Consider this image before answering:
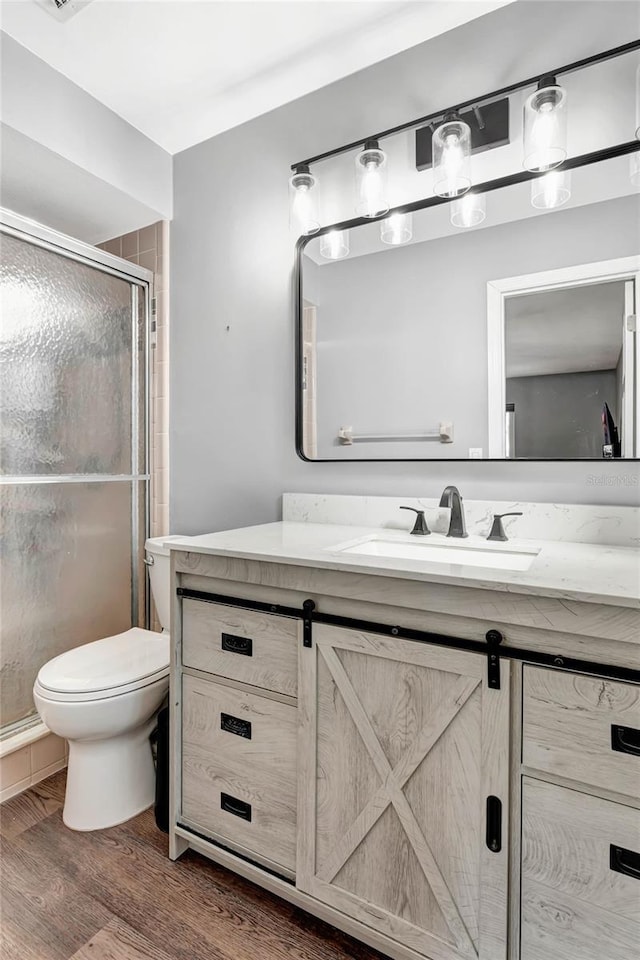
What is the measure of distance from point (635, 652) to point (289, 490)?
1209mm

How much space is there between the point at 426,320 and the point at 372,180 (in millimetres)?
478

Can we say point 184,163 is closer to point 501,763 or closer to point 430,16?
point 430,16

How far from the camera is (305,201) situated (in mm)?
1687

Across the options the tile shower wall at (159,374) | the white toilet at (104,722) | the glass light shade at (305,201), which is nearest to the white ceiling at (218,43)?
the glass light shade at (305,201)

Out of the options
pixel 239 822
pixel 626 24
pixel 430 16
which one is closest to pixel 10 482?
pixel 239 822

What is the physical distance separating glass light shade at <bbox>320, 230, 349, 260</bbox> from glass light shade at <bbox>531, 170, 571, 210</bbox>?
589 mm

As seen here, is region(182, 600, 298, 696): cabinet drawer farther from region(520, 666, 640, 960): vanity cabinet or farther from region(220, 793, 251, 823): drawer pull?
region(520, 666, 640, 960): vanity cabinet

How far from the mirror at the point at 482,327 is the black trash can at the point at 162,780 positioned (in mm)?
1017

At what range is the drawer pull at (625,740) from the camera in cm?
80

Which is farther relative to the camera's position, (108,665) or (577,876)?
(108,665)

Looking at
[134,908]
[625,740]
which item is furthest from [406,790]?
[134,908]

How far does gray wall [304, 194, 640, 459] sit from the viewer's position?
1.34 m

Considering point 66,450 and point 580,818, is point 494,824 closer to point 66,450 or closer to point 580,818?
point 580,818

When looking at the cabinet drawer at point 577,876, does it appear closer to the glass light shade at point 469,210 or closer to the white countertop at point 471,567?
the white countertop at point 471,567
